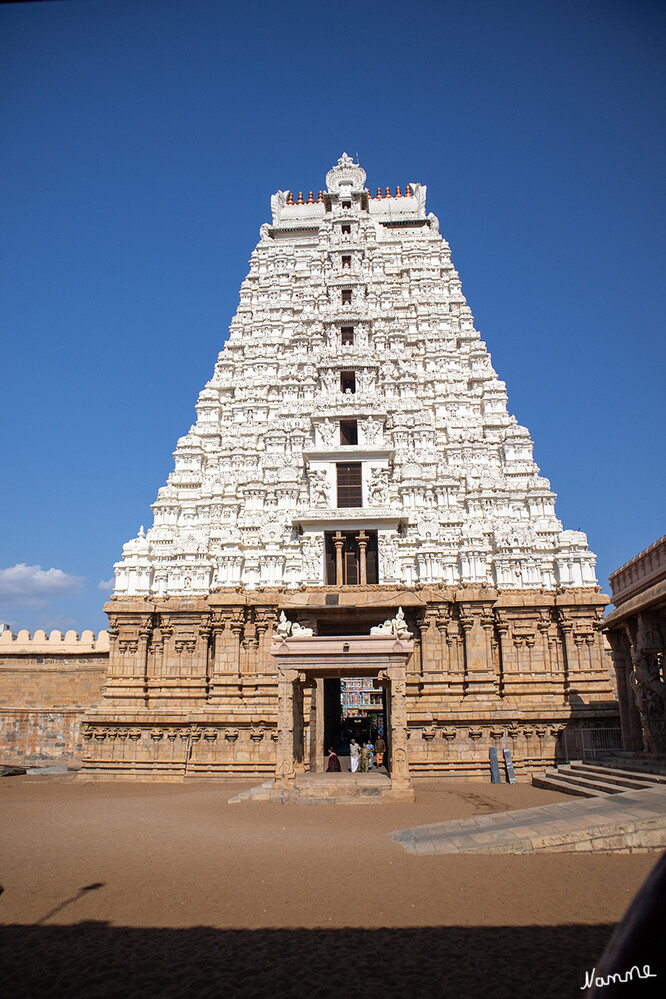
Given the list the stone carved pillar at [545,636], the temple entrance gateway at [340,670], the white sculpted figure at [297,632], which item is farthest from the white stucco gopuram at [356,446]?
the temple entrance gateway at [340,670]

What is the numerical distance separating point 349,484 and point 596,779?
14.0 metres

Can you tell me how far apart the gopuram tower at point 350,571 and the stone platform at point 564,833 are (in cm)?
550

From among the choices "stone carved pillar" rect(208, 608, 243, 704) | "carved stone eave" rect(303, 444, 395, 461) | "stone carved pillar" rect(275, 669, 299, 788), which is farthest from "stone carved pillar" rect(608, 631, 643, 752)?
"stone carved pillar" rect(208, 608, 243, 704)

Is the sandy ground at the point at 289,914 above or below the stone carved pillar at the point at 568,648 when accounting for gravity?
below

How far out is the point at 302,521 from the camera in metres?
25.2

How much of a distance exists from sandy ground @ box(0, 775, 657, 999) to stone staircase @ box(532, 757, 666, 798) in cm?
487

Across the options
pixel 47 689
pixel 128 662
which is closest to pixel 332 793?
pixel 128 662

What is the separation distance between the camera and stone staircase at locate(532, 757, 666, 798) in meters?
14.4

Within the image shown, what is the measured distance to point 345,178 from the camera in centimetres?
3562

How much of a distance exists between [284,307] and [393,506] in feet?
41.2

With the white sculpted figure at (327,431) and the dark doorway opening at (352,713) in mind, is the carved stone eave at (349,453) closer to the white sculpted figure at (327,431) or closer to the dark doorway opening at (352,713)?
the white sculpted figure at (327,431)

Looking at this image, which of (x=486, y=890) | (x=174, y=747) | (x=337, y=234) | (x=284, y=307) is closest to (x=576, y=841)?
(x=486, y=890)

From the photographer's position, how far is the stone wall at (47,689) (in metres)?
27.9

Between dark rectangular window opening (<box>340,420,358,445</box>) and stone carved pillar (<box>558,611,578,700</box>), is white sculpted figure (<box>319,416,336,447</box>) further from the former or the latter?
stone carved pillar (<box>558,611,578,700</box>)
